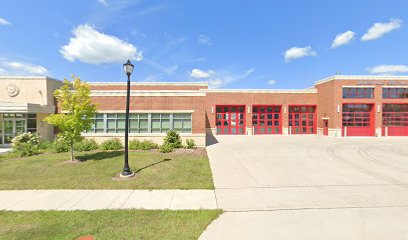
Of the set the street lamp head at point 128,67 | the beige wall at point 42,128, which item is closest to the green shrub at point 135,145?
the street lamp head at point 128,67

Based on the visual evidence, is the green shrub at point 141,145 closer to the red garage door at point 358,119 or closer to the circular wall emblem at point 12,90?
the circular wall emblem at point 12,90

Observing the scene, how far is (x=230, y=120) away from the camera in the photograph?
93.9 feet

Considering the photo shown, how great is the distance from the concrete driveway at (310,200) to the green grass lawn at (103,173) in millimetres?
1276

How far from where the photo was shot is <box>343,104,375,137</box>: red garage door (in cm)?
2636

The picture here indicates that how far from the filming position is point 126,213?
217 inches

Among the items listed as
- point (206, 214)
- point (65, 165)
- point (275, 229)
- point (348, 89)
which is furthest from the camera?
point (348, 89)

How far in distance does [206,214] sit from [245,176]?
422cm

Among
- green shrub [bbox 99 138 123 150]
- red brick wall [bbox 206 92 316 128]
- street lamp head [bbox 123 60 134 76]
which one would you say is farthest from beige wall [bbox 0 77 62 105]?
red brick wall [bbox 206 92 316 128]

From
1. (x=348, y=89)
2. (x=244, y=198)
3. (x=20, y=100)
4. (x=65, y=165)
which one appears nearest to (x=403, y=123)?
(x=348, y=89)

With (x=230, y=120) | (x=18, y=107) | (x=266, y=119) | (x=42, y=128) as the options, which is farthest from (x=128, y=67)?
(x=266, y=119)

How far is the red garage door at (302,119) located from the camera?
2894cm

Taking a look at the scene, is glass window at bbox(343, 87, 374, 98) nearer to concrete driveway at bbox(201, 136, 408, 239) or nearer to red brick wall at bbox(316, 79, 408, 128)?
red brick wall at bbox(316, 79, 408, 128)

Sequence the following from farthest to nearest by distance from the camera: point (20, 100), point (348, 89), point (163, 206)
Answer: point (348, 89)
point (20, 100)
point (163, 206)

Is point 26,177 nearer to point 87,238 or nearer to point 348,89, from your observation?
point 87,238
